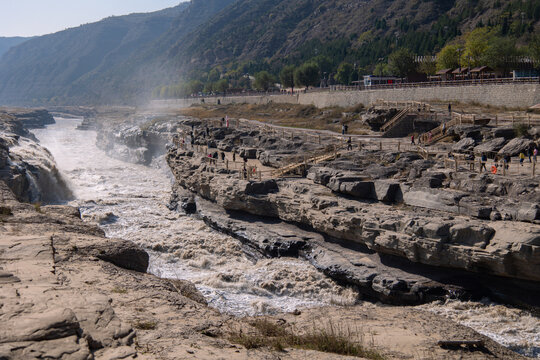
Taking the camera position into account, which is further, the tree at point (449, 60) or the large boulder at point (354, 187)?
the tree at point (449, 60)

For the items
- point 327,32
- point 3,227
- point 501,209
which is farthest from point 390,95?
point 327,32

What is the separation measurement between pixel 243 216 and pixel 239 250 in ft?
9.59

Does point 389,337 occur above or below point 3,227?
below

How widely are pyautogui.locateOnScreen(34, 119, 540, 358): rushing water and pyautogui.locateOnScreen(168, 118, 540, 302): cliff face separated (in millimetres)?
989

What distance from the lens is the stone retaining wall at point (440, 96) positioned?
38781 mm

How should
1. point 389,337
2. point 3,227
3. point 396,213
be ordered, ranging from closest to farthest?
point 389,337
point 3,227
point 396,213

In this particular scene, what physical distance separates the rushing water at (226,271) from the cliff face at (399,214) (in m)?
0.99

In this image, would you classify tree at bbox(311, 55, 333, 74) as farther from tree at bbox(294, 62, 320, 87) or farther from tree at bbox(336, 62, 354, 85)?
tree at bbox(294, 62, 320, 87)

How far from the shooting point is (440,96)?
4762 centimetres

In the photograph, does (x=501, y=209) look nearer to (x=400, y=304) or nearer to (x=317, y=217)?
(x=400, y=304)

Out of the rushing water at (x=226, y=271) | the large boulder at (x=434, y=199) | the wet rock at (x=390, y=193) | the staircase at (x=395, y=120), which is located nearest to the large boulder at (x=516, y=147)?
the wet rock at (x=390, y=193)

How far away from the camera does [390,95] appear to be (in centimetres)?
5334

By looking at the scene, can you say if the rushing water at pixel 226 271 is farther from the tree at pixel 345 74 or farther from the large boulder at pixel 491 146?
the tree at pixel 345 74

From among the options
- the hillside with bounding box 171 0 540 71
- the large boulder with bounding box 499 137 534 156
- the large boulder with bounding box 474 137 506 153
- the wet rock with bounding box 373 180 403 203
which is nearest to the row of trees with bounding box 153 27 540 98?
the hillside with bounding box 171 0 540 71
